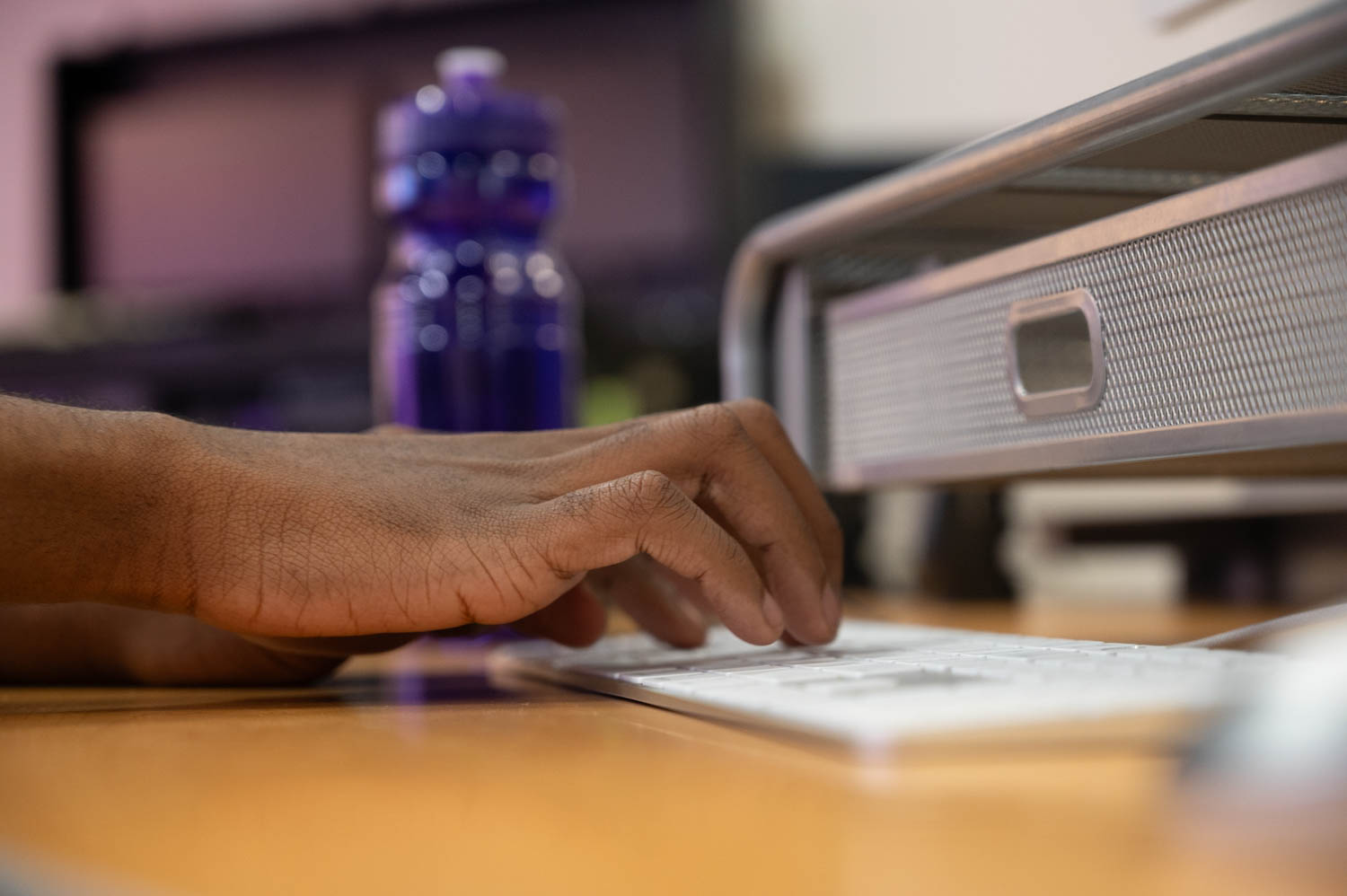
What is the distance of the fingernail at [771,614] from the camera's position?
0.60 metres

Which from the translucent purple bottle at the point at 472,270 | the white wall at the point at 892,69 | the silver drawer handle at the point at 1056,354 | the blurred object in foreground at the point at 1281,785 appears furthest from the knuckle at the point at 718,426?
the white wall at the point at 892,69

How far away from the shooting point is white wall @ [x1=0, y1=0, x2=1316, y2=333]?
268 cm

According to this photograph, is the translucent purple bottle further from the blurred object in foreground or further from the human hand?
the blurred object in foreground

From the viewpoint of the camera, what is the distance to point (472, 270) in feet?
3.65

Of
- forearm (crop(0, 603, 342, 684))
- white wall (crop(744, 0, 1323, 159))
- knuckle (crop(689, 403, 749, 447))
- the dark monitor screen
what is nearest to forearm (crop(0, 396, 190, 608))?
forearm (crop(0, 603, 342, 684))

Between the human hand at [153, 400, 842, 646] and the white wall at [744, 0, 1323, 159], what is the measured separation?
1579 millimetres

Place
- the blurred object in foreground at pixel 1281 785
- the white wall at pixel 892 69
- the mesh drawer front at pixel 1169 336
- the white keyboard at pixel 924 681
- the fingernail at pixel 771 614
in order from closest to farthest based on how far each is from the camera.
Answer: the blurred object in foreground at pixel 1281 785 → the white keyboard at pixel 924 681 → the mesh drawer front at pixel 1169 336 → the fingernail at pixel 771 614 → the white wall at pixel 892 69

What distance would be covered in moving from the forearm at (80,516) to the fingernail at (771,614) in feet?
0.80

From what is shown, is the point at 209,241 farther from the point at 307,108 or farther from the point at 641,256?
the point at 641,256

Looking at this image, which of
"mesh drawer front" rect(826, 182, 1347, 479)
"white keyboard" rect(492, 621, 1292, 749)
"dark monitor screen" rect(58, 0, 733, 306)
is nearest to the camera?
"white keyboard" rect(492, 621, 1292, 749)

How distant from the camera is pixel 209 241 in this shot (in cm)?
341

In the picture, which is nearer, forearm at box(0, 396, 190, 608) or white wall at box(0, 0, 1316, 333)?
forearm at box(0, 396, 190, 608)

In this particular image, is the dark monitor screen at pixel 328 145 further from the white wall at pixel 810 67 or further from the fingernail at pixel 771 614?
the fingernail at pixel 771 614

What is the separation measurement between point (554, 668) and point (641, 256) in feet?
8.00
